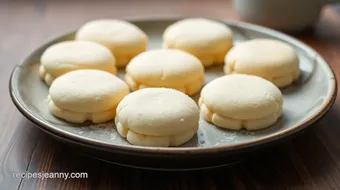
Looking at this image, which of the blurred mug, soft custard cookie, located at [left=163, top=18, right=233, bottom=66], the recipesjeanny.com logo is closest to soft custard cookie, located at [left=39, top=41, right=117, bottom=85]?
soft custard cookie, located at [left=163, top=18, right=233, bottom=66]

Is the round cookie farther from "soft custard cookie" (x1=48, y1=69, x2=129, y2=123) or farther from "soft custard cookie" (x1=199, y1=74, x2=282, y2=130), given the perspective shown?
"soft custard cookie" (x1=48, y1=69, x2=129, y2=123)

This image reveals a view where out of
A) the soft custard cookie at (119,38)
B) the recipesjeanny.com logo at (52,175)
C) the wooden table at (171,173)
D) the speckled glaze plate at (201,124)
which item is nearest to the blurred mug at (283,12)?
the speckled glaze plate at (201,124)

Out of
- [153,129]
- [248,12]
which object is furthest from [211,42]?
[153,129]

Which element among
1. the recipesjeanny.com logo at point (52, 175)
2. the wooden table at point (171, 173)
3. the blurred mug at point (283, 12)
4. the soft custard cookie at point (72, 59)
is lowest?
the wooden table at point (171, 173)

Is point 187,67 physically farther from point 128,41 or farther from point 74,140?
point 74,140

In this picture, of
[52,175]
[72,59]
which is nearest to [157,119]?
[52,175]

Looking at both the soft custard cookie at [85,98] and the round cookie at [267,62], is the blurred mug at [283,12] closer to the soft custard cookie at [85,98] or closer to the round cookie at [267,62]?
the round cookie at [267,62]

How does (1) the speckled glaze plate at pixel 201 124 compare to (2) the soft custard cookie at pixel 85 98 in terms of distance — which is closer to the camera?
(1) the speckled glaze plate at pixel 201 124

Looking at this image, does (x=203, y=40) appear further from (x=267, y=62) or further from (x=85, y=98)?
(x=85, y=98)
